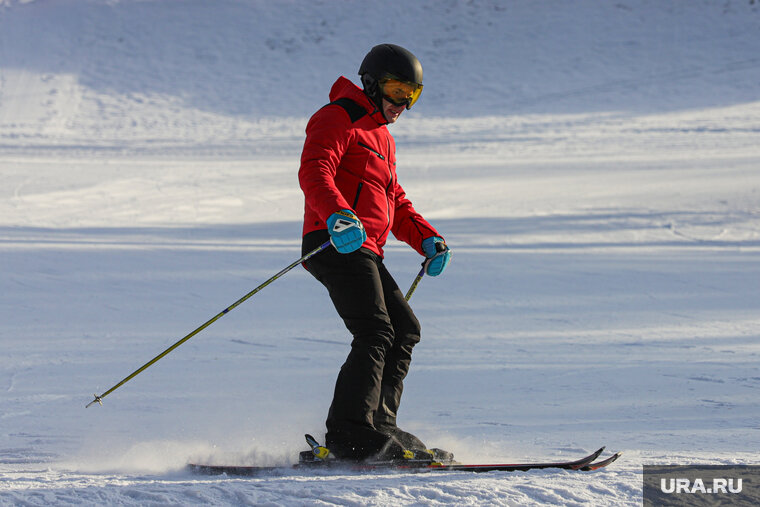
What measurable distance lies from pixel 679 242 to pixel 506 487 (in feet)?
20.2

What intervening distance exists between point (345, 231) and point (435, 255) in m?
0.70

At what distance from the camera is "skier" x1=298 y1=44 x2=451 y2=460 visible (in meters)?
2.78

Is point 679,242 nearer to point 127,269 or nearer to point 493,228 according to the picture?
point 493,228

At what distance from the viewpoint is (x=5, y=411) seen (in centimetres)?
359

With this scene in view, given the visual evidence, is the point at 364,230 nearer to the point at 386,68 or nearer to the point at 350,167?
the point at 350,167

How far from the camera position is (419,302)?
5.96 m

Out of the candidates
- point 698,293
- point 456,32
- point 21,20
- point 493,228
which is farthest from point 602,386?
point 21,20

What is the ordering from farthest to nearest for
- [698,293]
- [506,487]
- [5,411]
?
[698,293] → [5,411] → [506,487]

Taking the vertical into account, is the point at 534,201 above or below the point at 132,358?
above

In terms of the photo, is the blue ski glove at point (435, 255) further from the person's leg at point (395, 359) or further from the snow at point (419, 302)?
the snow at point (419, 302)

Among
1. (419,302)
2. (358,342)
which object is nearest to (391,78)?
(358,342)

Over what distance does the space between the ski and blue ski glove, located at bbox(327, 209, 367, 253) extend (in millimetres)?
764

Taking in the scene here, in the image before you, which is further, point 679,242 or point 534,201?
point 534,201

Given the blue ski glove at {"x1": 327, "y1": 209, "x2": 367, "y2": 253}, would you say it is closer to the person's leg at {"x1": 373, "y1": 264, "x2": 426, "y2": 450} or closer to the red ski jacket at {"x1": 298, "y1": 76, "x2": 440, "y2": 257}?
the red ski jacket at {"x1": 298, "y1": 76, "x2": 440, "y2": 257}
